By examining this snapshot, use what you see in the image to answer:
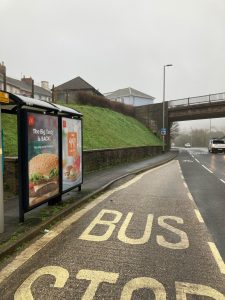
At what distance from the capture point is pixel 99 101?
128 ft

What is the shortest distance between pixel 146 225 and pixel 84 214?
1.80m

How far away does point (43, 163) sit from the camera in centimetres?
720

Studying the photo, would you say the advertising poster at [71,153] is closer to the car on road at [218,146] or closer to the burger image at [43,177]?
the burger image at [43,177]

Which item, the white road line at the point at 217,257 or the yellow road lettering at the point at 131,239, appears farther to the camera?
the yellow road lettering at the point at 131,239

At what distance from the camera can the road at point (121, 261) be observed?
13.2ft

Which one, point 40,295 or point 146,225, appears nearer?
point 40,295

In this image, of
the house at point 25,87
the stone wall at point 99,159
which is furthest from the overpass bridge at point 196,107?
the house at point 25,87

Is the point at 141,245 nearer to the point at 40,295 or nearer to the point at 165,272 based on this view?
the point at 165,272

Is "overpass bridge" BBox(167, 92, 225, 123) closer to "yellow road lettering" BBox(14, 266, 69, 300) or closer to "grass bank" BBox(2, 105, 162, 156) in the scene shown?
"grass bank" BBox(2, 105, 162, 156)

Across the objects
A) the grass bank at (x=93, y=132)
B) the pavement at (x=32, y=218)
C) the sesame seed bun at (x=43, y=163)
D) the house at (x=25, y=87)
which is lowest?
the pavement at (x=32, y=218)

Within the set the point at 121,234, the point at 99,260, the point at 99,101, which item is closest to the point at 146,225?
the point at 121,234

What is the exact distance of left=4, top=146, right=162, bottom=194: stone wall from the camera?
368 inches

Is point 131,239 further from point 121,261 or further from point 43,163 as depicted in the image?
point 43,163

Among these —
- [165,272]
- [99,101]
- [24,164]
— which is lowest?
[165,272]
